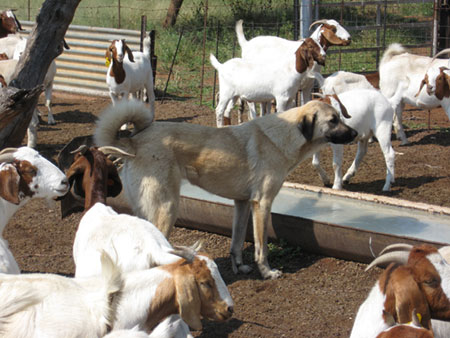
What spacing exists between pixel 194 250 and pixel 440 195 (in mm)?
6111

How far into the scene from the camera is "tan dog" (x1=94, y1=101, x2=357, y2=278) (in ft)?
21.0

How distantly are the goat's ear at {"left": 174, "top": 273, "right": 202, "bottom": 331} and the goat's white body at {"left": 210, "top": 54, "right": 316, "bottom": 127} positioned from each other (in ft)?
25.9

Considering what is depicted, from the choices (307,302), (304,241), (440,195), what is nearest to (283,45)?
(440,195)

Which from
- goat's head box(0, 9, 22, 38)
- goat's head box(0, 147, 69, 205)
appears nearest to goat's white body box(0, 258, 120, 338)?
goat's head box(0, 147, 69, 205)

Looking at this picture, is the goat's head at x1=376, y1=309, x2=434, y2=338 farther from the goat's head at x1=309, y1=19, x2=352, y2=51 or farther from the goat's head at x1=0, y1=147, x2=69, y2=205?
the goat's head at x1=309, y1=19, x2=352, y2=51

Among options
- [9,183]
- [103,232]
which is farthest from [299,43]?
[103,232]

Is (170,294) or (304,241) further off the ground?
(170,294)

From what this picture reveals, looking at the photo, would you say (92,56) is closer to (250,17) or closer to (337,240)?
(250,17)

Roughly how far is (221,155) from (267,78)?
495 cm

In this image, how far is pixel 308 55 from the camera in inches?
436

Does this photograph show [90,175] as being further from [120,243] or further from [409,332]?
[409,332]

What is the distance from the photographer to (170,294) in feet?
11.8

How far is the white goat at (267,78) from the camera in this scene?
36.5 ft

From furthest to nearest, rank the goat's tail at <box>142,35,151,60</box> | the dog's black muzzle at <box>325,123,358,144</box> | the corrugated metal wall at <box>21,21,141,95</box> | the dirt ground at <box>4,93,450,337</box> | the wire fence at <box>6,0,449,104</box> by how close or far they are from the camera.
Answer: the corrugated metal wall at <box>21,21,141,95</box> → the wire fence at <box>6,0,449,104</box> → the goat's tail at <box>142,35,151,60</box> → the dog's black muzzle at <box>325,123,358,144</box> → the dirt ground at <box>4,93,450,337</box>
